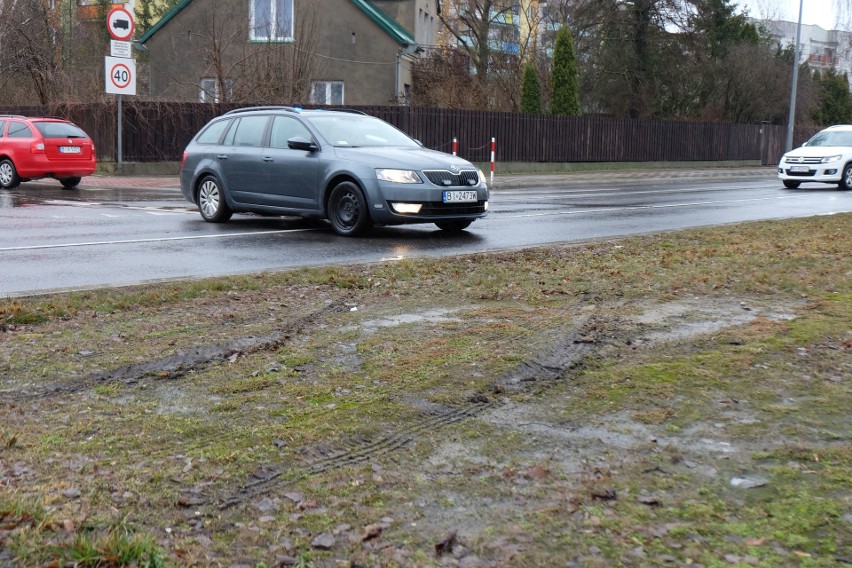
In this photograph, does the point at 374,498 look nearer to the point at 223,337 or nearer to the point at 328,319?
the point at 223,337

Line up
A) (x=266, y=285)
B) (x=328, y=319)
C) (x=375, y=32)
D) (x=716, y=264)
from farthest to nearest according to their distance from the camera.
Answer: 1. (x=375, y=32)
2. (x=716, y=264)
3. (x=266, y=285)
4. (x=328, y=319)

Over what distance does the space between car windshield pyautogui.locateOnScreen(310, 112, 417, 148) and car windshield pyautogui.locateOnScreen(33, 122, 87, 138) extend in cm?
1125

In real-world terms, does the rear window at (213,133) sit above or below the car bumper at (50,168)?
above

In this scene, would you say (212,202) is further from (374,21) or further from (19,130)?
(374,21)

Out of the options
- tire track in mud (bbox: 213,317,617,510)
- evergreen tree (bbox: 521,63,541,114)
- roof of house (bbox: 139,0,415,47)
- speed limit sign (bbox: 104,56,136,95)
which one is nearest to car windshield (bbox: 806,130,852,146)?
evergreen tree (bbox: 521,63,541,114)

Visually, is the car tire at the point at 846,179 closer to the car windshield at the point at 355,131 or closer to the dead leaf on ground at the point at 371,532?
the car windshield at the point at 355,131

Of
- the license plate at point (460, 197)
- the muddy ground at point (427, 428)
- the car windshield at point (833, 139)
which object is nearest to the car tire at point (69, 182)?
the license plate at point (460, 197)

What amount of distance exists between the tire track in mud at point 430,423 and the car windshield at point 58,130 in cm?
1908

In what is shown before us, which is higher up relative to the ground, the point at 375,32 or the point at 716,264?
the point at 375,32

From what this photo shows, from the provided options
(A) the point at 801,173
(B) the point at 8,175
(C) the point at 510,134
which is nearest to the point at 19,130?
(B) the point at 8,175

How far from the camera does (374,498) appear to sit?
3.63m

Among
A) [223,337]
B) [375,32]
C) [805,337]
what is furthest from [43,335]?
[375,32]

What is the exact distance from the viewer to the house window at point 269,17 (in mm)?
35481

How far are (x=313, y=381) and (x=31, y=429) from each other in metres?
1.42
